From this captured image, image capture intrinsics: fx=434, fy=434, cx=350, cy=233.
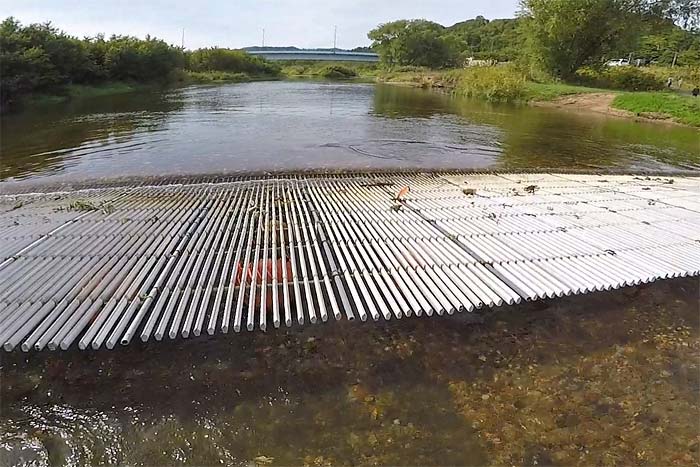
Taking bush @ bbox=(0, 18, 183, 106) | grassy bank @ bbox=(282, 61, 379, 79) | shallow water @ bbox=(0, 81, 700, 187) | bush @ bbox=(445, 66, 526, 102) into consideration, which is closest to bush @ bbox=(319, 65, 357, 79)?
grassy bank @ bbox=(282, 61, 379, 79)

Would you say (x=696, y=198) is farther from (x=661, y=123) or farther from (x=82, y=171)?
(x=661, y=123)

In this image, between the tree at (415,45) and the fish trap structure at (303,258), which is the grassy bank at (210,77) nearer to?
the tree at (415,45)

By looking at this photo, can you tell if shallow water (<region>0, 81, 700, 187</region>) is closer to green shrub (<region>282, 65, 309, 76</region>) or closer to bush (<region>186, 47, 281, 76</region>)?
bush (<region>186, 47, 281, 76</region>)

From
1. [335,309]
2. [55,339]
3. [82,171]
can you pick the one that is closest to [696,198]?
[335,309]

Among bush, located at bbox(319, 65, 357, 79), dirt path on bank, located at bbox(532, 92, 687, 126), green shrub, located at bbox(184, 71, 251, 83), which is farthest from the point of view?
bush, located at bbox(319, 65, 357, 79)

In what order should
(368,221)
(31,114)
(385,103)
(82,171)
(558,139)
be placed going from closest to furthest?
(368,221), (82,171), (558,139), (31,114), (385,103)
